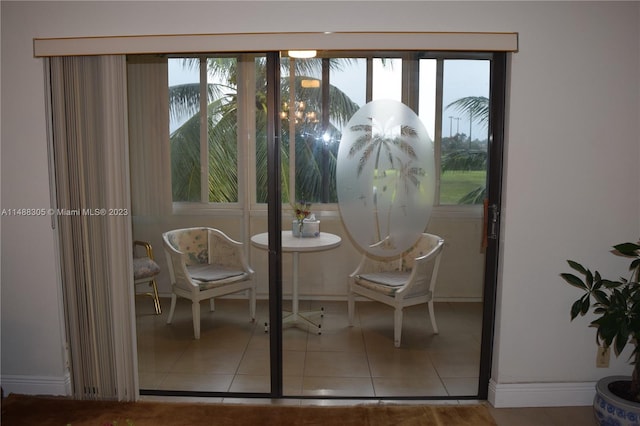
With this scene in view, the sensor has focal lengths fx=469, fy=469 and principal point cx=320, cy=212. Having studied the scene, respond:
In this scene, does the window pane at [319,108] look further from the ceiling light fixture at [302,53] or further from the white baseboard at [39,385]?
the white baseboard at [39,385]

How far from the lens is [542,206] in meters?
2.55

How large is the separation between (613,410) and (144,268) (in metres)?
2.58

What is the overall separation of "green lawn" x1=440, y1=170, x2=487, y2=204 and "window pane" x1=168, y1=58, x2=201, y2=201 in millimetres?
1387

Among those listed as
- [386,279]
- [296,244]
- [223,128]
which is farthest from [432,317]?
[223,128]

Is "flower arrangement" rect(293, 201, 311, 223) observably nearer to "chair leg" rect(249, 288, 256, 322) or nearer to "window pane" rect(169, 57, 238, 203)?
"window pane" rect(169, 57, 238, 203)

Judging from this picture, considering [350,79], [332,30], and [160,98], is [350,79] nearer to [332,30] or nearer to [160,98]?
[332,30]

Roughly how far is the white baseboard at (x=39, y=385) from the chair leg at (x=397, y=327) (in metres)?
1.94

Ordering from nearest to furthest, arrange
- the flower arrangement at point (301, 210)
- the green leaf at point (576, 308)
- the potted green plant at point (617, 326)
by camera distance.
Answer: the potted green plant at point (617, 326), the green leaf at point (576, 308), the flower arrangement at point (301, 210)

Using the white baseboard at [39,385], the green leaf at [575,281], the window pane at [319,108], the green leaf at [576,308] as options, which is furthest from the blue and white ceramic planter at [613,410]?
the white baseboard at [39,385]

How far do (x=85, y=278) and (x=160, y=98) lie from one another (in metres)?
1.10

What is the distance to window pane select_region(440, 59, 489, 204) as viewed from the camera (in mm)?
2578

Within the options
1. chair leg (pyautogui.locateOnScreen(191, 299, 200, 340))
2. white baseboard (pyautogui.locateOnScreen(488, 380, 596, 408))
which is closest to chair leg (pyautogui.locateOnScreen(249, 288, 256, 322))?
chair leg (pyautogui.locateOnScreen(191, 299, 200, 340))

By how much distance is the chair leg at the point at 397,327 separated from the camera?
2.73 metres

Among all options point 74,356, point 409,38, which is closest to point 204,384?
point 74,356
